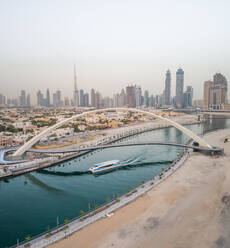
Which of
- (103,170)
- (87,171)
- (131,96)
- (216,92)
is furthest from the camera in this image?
(216,92)

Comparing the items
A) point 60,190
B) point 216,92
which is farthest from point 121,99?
point 60,190

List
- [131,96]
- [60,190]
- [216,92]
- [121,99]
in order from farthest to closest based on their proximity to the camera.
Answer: [121,99] < [216,92] < [131,96] < [60,190]

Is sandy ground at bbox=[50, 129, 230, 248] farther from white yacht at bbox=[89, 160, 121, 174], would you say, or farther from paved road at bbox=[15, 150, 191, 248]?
white yacht at bbox=[89, 160, 121, 174]

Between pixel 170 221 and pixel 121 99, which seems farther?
pixel 121 99

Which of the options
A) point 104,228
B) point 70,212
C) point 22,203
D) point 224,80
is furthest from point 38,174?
point 224,80

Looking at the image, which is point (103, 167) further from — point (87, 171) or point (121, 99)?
point (121, 99)

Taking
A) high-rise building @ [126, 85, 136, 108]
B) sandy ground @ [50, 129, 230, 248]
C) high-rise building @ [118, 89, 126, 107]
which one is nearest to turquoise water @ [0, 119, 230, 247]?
sandy ground @ [50, 129, 230, 248]

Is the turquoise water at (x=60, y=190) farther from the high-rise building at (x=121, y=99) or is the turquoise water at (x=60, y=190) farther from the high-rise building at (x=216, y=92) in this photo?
the high-rise building at (x=216, y=92)
